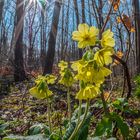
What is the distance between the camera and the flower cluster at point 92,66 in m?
1.29

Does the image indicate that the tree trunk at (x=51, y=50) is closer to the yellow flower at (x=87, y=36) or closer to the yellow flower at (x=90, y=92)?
the yellow flower at (x=87, y=36)

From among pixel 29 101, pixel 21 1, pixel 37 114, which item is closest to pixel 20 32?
pixel 21 1

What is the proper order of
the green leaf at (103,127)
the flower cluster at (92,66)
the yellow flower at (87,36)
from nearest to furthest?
the flower cluster at (92,66) → the yellow flower at (87,36) → the green leaf at (103,127)

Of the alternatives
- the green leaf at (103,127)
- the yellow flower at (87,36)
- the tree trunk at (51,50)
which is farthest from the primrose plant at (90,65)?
the tree trunk at (51,50)

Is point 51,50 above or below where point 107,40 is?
above

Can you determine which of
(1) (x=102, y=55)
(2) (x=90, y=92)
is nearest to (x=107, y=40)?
(1) (x=102, y=55)

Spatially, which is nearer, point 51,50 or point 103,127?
point 103,127

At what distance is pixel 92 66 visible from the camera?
1.29 meters

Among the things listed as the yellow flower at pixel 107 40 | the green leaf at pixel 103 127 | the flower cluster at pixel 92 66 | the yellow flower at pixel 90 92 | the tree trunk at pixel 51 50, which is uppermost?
the tree trunk at pixel 51 50

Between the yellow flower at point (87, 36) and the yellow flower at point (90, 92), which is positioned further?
the yellow flower at point (87, 36)

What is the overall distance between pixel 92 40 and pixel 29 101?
5228 mm

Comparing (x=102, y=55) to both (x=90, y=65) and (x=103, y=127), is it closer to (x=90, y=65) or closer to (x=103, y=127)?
(x=90, y=65)

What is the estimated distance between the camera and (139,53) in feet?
34.3

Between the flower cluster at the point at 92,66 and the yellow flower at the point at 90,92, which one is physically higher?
the flower cluster at the point at 92,66
